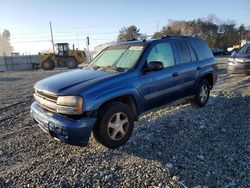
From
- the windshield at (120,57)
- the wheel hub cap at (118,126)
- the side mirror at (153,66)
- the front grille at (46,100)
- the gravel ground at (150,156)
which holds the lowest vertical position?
the gravel ground at (150,156)

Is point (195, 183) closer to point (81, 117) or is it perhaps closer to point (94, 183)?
point (94, 183)

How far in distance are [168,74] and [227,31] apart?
2772 inches

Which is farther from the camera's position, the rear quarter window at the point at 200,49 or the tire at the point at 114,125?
the rear quarter window at the point at 200,49

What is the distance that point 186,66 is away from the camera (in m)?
6.06

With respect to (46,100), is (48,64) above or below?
below

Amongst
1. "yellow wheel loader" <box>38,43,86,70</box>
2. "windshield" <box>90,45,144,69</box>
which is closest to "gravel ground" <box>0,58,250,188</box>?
"windshield" <box>90,45,144,69</box>

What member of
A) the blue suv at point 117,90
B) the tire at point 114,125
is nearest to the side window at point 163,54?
the blue suv at point 117,90

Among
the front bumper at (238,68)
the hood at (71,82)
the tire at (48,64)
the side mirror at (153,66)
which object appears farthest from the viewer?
the tire at (48,64)

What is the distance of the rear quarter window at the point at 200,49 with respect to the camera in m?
6.62

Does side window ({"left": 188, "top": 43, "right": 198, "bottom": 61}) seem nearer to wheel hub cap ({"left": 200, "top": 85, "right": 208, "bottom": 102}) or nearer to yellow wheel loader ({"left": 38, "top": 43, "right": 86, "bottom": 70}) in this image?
wheel hub cap ({"left": 200, "top": 85, "right": 208, "bottom": 102})

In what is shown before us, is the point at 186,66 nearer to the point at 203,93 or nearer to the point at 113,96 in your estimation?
the point at 203,93

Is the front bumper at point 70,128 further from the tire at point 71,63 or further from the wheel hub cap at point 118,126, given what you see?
the tire at point 71,63

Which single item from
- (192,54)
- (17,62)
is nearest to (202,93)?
(192,54)

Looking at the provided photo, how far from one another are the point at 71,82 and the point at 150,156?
69.0 inches
